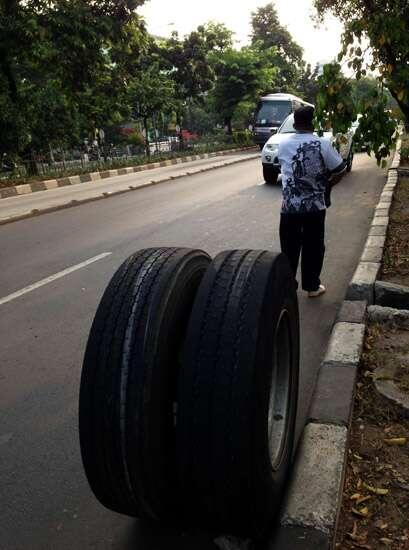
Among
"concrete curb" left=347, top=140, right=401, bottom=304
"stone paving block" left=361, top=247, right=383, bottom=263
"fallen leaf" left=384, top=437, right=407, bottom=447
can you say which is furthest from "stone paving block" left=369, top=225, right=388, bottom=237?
"fallen leaf" left=384, top=437, right=407, bottom=447

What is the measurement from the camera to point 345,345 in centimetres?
323

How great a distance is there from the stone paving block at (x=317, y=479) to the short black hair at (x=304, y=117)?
8.72 ft

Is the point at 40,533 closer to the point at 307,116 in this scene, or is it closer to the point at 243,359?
the point at 243,359

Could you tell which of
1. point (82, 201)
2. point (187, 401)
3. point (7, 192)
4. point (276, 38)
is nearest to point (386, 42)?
point (187, 401)

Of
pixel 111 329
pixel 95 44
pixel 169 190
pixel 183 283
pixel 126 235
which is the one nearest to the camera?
pixel 111 329

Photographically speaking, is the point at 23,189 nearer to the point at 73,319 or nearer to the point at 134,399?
the point at 73,319

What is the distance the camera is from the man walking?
13.9 ft

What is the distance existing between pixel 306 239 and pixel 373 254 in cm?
101

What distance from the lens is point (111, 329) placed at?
1.81 m

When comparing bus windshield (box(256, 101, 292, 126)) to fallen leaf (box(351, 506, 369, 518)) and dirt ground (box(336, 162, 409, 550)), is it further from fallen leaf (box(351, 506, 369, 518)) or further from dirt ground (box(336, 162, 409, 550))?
fallen leaf (box(351, 506, 369, 518))

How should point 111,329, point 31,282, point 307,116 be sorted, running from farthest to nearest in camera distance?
point 31,282 → point 307,116 → point 111,329

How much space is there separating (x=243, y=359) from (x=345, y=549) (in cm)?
85

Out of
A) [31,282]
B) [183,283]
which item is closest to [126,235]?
[31,282]

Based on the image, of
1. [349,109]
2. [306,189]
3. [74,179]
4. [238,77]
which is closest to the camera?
[349,109]
